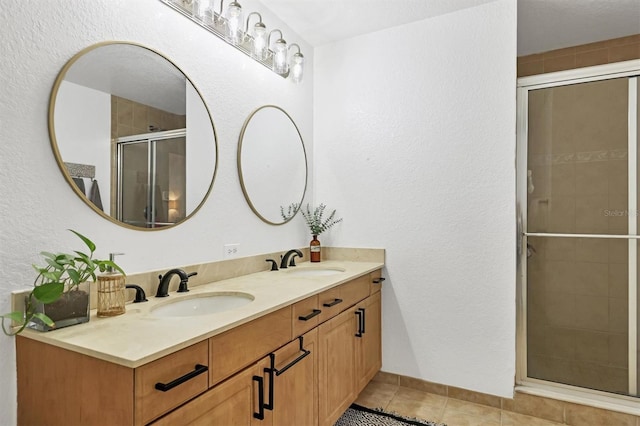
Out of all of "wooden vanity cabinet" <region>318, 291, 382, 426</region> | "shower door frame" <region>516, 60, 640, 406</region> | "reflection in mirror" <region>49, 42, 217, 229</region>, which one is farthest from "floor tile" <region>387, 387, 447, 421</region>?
"reflection in mirror" <region>49, 42, 217, 229</region>

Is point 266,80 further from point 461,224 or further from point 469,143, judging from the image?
point 461,224

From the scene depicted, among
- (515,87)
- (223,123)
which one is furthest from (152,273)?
(515,87)

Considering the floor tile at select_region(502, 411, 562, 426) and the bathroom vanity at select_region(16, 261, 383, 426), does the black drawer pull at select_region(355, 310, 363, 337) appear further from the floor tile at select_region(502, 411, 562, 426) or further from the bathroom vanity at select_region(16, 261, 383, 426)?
the floor tile at select_region(502, 411, 562, 426)

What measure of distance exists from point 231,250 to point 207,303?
0.42 m

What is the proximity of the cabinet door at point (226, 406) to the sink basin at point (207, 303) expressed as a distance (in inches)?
15.6

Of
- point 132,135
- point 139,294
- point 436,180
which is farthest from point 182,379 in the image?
point 436,180

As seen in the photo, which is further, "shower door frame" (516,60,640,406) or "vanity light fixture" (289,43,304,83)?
"vanity light fixture" (289,43,304,83)

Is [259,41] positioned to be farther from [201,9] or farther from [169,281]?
[169,281]

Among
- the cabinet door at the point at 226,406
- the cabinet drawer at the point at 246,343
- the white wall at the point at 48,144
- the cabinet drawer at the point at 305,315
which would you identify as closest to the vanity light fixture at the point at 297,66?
the white wall at the point at 48,144

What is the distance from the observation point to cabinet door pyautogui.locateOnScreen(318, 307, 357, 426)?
1.79 metres

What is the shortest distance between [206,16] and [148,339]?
1.51m

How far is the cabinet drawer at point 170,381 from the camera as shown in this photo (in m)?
0.94

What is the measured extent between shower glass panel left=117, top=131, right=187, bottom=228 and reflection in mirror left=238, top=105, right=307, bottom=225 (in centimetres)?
44

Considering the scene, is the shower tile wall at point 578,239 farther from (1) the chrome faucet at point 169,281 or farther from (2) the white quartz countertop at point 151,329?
(1) the chrome faucet at point 169,281
